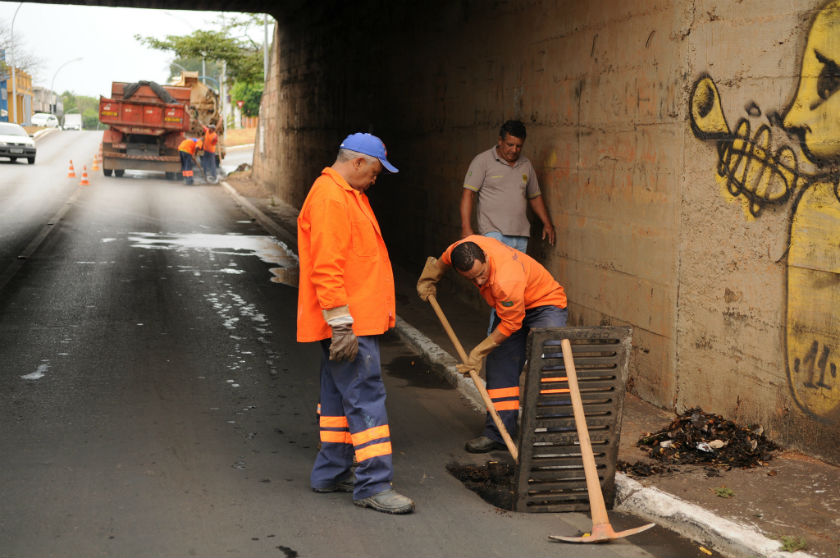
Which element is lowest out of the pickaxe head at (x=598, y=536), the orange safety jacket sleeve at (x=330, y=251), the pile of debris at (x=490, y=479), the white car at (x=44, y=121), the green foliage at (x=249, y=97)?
the pile of debris at (x=490, y=479)

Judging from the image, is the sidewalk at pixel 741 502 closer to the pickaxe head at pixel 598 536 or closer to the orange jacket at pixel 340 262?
the pickaxe head at pixel 598 536

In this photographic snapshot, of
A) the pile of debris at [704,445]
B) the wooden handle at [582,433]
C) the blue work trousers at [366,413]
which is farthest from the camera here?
the pile of debris at [704,445]

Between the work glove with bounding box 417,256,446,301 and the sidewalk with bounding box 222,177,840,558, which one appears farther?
the work glove with bounding box 417,256,446,301

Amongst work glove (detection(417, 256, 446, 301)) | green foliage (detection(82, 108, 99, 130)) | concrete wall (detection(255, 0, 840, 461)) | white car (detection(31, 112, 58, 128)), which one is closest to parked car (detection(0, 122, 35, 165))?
concrete wall (detection(255, 0, 840, 461))

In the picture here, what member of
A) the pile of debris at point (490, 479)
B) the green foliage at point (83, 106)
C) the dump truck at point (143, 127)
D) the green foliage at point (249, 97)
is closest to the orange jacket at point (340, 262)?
the pile of debris at point (490, 479)

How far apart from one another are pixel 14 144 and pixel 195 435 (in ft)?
104

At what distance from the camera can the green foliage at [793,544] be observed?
13.0 feet

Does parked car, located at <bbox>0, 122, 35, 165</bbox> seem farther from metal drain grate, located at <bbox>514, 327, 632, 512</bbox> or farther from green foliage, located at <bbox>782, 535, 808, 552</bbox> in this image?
green foliage, located at <bbox>782, 535, 808, 552</bbox>

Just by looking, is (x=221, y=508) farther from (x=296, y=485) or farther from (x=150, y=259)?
(x=150, y=259)

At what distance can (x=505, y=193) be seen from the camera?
25.5 ft

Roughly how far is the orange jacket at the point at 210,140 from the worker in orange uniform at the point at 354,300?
25.1 meters

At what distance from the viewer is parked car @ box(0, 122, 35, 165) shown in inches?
1318

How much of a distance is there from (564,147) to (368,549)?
4563 millimetres

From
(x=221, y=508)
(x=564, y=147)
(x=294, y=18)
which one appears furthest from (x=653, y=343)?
(x=294, y=18)
